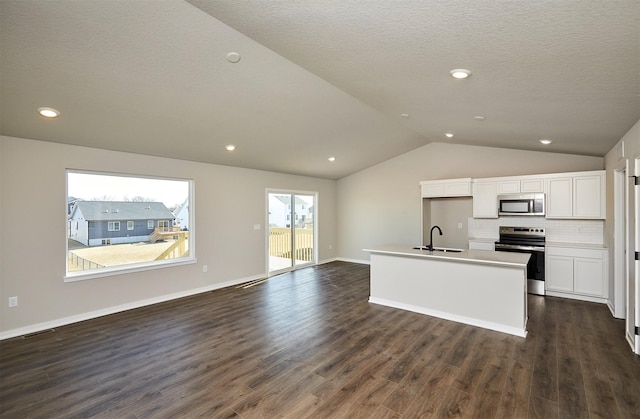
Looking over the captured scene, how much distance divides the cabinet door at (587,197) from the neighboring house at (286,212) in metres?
5.38

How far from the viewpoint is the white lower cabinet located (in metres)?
4.66

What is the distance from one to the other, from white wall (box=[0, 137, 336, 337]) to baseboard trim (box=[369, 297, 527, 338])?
3050 millimetres

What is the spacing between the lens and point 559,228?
5391 millimetres

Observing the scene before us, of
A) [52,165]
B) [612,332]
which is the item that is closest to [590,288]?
[612,332]

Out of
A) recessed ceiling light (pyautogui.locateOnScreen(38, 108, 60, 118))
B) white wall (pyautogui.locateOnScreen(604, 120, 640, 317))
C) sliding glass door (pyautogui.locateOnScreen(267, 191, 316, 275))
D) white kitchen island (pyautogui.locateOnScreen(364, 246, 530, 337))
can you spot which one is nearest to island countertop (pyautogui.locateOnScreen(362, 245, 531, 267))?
white kitchen island (pyautogui.locateOnScreen(364, 246, 530, 337))

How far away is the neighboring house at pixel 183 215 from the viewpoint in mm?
5377

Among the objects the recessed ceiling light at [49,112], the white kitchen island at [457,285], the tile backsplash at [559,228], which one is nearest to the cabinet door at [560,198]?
the tile backsplash at [559,228]

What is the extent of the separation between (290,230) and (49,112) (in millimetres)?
5017

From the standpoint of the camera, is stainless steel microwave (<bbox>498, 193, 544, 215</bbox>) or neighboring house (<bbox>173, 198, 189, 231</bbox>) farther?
neighboring house (<bbox>173, 198, 189, 231</bbox>)

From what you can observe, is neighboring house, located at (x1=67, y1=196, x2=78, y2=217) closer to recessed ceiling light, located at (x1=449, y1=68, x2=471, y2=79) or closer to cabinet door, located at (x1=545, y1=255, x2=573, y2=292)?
recessed ceiling light, located at (x1=449, y1=68, x2=471, y2=79)

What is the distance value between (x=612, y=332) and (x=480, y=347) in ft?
5.77

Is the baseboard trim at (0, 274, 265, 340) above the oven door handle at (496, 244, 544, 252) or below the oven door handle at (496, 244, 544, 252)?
below

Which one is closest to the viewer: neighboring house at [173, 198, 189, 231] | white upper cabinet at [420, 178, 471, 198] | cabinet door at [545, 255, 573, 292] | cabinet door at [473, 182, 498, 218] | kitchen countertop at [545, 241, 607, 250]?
kitchen countertop at [545, 241, 607, 250]

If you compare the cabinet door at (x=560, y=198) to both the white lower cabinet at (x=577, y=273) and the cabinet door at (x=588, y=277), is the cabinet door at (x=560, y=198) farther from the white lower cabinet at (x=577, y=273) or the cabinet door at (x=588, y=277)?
the cabinet door at (x=588, y=277)
